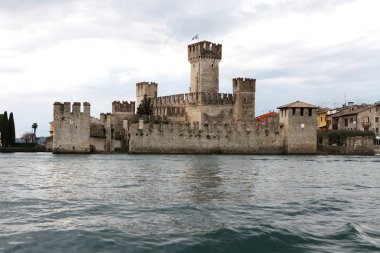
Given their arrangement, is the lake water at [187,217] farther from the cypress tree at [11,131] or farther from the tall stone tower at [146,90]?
the tall stone tower at [146,90]

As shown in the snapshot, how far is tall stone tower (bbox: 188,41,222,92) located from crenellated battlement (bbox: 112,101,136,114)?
674 centimetres

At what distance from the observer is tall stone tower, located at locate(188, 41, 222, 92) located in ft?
188

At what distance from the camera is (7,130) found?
52.7m

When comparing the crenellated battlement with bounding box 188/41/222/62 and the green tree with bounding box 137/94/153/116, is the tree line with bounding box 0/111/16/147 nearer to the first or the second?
the green tree with bounding box 137/94/153/116

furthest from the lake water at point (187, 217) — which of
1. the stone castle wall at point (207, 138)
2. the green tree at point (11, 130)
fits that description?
the green tree at point (11, 130)

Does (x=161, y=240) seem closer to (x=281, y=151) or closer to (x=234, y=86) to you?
(x=281, y=151)

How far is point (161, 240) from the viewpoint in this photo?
353 inches

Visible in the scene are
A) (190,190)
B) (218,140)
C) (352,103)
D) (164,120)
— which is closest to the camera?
(190,190)

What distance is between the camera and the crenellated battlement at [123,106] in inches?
2219

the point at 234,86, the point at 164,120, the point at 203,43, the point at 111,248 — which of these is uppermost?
the point at 203,43

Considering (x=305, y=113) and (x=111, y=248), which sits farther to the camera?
(x=305, y=113)

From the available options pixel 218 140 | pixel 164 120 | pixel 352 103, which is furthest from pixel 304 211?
pixel 352 103

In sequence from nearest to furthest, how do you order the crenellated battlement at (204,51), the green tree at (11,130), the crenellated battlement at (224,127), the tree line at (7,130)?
the crenellated battlement at (224,127), the tree line at (7,130), the green tree at (11,130), the crenellated battlement at (204,51)

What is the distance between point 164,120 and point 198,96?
168 inches
